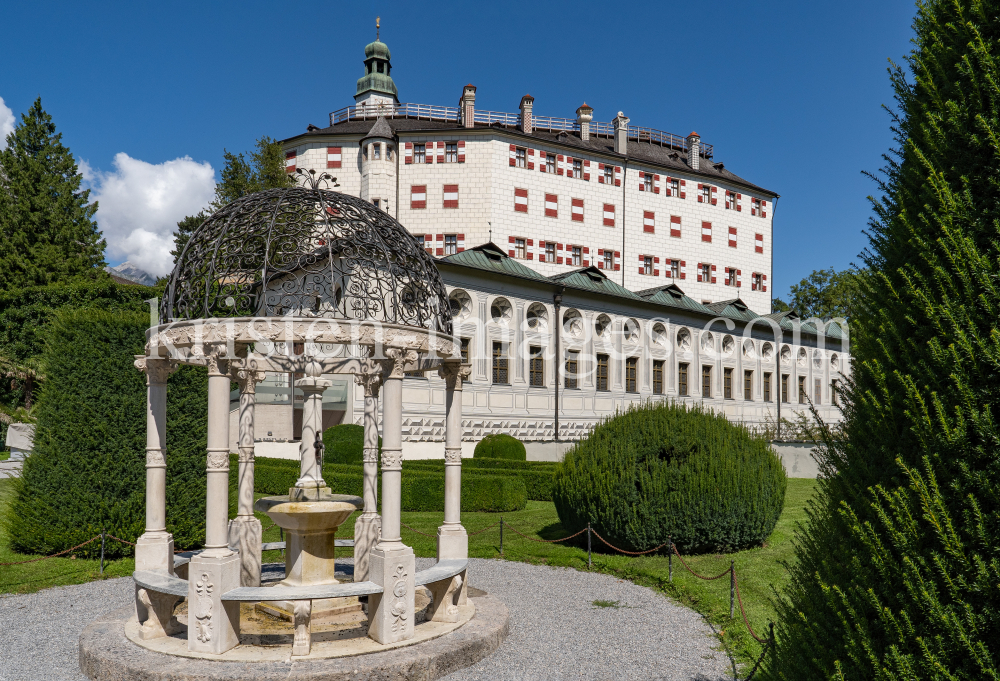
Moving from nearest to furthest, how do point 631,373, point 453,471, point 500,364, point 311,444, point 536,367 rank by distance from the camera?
point 453,471, point 311,444, point 500,364, point 536,367, point 631,373

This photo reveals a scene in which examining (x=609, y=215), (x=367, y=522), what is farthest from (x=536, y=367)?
(x=367, y=522)

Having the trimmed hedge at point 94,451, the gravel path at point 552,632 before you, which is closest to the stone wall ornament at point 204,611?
the gravel path at point 552,632

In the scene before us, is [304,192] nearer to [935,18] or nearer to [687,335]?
[935,18]

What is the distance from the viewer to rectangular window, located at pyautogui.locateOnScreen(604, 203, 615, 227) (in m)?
43.1

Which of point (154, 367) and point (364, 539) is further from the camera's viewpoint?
point (364, 539)

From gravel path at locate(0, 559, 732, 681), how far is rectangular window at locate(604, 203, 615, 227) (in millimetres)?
33873

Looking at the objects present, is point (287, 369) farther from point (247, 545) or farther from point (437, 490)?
point (437, 490)

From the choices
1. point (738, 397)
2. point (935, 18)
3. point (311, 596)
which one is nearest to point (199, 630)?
point (311, 596)

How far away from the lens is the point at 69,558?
12.2 meters

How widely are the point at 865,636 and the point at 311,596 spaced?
16.9ft

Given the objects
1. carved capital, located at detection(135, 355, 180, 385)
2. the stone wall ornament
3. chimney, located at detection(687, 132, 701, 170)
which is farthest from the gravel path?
chimney, located at detection(687, 132, 701, 170)

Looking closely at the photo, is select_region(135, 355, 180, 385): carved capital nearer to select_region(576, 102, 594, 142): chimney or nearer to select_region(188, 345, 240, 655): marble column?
select_region(188, 345, 240, 655): marble column

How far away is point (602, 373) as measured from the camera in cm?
3397

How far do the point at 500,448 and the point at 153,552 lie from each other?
1797cm
